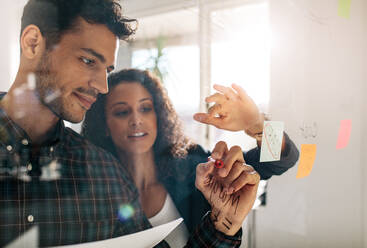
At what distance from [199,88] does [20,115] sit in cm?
44

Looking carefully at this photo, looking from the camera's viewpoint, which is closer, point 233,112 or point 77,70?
point 77,70

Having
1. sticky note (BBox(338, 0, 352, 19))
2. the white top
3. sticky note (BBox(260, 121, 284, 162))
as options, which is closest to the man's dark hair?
the white top

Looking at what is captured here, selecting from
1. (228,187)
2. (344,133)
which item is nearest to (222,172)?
(228,187)

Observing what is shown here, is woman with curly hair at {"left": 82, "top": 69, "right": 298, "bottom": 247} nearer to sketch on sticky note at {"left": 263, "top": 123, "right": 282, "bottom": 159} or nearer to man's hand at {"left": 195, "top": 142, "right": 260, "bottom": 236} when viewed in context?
man's hand at {"left": 195, "top": 142, "right": 260, "bottom": 236}

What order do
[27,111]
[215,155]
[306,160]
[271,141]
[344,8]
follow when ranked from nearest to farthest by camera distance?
[27,111]
[215,155]
[271,141]
[306,160]
[344,8]

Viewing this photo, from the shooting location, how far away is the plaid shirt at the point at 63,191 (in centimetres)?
52

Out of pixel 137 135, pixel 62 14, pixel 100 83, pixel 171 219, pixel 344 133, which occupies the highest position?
pixel 62 14

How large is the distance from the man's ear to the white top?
44 cm

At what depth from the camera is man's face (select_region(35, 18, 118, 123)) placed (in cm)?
54

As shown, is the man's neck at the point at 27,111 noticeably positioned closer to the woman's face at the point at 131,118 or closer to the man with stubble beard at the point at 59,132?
the man with stubble beard at the point at 59,132

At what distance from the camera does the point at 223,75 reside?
880 mm

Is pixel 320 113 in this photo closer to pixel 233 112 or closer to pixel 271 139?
pixel 271 139

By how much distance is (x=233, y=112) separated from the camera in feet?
2.99

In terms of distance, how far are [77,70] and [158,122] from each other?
0.76ft
